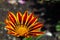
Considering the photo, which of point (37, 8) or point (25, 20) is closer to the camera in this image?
point (25, 20)

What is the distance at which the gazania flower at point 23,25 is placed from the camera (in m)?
1.51

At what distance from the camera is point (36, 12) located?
8.64 ft

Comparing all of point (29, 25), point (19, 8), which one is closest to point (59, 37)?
point (19, 8)

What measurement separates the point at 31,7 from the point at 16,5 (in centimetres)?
16

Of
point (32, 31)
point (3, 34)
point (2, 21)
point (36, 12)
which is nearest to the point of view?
point (32, 31)

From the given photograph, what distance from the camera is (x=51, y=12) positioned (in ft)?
8.67

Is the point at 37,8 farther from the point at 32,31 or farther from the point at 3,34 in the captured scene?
the point at 32,31

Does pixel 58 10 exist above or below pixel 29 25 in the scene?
below

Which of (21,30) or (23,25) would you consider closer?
(21,30)

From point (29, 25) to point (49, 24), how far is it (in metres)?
0.87

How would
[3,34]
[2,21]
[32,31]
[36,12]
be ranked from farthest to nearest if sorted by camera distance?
[36,12] < [2,21] < [3,34] < [32,31]

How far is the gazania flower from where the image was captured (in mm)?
1508

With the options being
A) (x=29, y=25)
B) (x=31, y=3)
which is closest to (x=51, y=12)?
(x=31, y=3)

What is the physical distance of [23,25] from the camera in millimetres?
1664
